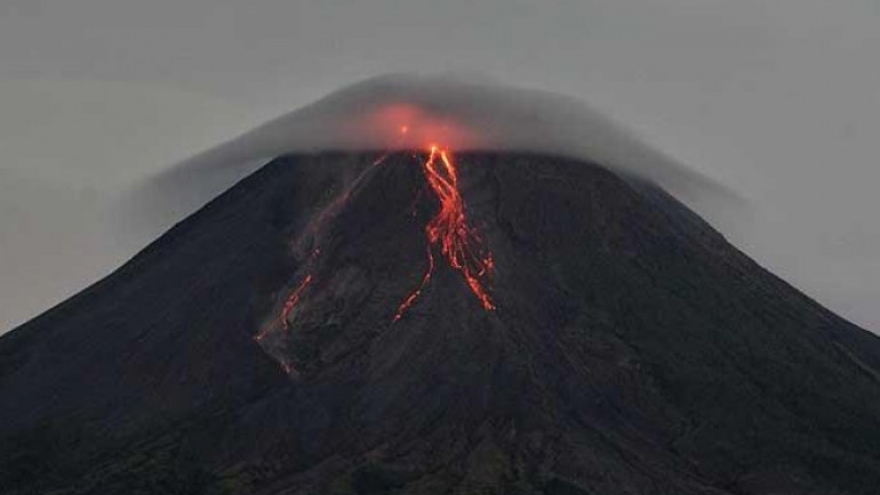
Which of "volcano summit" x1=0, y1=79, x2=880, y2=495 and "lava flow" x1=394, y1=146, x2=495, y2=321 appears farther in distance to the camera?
"lava flow" x1=394, y1=146, x2=495, y2=321

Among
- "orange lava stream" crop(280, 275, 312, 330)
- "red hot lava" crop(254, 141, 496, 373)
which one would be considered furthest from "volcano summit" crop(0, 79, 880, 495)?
"red hot lava" crop(254, 141, 496, 373)

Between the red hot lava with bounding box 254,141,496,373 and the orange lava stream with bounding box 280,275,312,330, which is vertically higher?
the red hot lava with bounding box 254,141,496,373

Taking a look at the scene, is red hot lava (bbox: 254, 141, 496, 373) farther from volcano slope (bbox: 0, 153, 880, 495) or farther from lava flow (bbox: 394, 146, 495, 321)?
volcano slope (bbox: 0, 153, 880, 495)

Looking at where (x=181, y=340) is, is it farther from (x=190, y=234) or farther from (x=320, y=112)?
(x=320, y=112)

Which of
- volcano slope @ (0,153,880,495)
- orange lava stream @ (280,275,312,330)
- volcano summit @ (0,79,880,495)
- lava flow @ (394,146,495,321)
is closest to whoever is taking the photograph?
volcano slope @ (0,153,880,495)

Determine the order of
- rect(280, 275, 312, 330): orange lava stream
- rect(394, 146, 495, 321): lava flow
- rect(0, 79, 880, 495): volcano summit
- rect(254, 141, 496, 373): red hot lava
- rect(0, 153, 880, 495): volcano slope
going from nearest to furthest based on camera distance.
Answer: rect(0, 153, 880, 495): volcano slope
rect(0, 79, 880, 495): volcano summit
rect(254, 141, 496, 373): red hot lava
rect(394, 146, 495, 321): lava flow
rect(280, 275, 312, 330): orange lava stream

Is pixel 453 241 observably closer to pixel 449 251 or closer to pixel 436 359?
pixel 449 251

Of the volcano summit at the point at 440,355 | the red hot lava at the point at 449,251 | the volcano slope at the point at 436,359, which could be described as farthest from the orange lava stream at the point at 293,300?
the volcano slope at the point at 436,359
